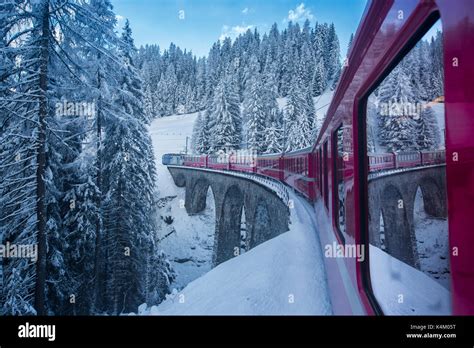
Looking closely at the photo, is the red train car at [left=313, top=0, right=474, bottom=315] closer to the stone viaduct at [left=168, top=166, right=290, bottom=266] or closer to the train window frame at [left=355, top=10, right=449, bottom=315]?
the train window frame at [left=355, top=10, right=449, bottom=315]

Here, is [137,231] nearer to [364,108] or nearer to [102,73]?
[102,73]

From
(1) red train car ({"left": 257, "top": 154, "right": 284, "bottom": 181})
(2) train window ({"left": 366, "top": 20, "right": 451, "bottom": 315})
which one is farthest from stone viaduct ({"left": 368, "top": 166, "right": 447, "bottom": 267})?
(1) red train car ({"left": 257, "top": 154, "right": 284, "bottom": 181})

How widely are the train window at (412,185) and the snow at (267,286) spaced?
1.23 meters

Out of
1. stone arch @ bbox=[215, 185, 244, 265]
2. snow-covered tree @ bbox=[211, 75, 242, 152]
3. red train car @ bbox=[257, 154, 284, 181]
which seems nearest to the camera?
red train car @ bbox=[257, 154, 284, 181]

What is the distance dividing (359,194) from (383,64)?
0.94 metres

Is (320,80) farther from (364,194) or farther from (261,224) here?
(364,194)

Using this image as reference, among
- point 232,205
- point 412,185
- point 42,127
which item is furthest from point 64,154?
point 232,205

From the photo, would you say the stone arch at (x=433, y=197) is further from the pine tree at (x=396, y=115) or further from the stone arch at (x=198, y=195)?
the stone arch at (x=198, y=195)

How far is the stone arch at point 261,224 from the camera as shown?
13.2 metres

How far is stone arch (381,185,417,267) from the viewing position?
130cm

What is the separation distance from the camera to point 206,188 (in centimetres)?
1925

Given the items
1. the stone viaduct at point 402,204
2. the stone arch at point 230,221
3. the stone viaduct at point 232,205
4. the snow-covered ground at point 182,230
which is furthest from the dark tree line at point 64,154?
the snow-covered ground at point 182,230

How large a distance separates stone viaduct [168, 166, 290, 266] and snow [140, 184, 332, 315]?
4855mm

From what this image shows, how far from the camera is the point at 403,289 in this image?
1.43 m
